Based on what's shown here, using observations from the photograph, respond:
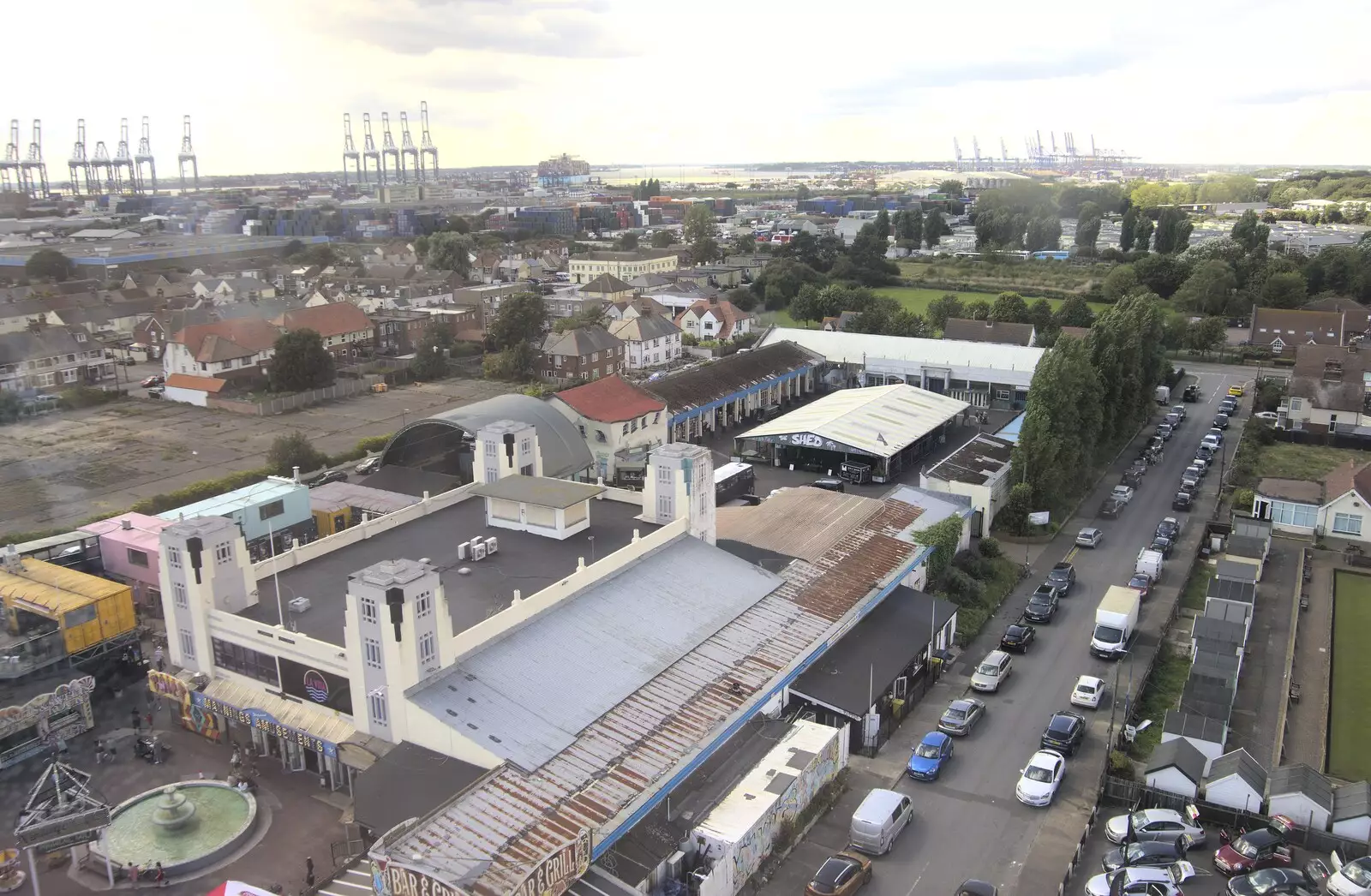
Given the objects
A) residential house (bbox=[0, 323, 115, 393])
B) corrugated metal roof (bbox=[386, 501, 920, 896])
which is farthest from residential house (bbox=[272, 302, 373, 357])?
corrugated metal roof (bbox=[386, 501, 920, 896])

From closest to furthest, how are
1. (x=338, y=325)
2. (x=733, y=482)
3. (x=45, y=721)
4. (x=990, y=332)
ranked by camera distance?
1. (x=45, y=721)
2. (x=733, y=482)
3. (x=990, y=332)
4. (x=338, y=325)

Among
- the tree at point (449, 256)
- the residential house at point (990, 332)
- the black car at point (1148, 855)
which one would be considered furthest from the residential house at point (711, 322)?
the black car at point (1148, 855)

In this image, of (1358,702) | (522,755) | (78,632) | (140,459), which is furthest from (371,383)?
(1358,702)

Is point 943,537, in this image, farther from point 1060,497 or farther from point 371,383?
point 371,383

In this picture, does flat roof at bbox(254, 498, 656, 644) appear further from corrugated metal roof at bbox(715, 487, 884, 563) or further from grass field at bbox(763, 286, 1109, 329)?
grass field at bbox(763, 286, 1109, 329)

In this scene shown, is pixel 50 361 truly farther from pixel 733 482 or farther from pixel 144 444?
pixel 733 482

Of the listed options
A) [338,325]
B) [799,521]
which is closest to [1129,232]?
[338,325]

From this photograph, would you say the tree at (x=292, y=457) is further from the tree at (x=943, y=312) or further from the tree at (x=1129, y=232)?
the tree at (x=1129, y=232)
